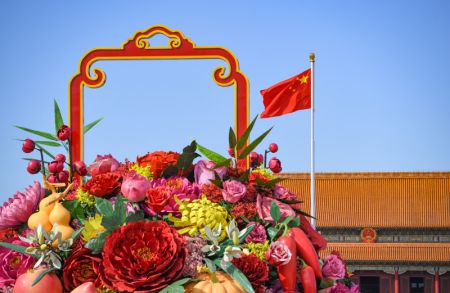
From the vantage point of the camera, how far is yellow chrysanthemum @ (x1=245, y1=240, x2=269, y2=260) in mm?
2623

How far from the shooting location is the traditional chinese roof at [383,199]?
79.2 feet

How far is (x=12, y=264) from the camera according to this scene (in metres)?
2.74

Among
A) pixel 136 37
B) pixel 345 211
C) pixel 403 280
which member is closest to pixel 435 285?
pixel 403 280

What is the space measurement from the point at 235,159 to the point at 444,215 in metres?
22.4

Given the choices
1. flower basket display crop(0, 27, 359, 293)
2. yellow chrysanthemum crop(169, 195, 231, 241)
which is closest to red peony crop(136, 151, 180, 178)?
flower basket display crop(0, 27, 359, 293)

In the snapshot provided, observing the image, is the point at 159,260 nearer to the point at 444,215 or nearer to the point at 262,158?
the point at 262,158

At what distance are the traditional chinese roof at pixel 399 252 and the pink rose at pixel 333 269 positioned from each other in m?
21.6

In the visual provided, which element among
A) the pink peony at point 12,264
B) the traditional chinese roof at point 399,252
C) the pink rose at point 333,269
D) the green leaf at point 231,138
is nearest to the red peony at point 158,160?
the green leaf at point 231,138

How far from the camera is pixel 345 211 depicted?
79.9 ft

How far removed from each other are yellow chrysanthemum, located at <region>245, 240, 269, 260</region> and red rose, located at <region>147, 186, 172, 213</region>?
0.30m

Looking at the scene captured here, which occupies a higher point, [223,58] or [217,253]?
[223,58]

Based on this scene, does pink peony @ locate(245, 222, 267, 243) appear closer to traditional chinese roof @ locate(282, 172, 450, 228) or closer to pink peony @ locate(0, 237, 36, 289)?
pink peony @ locate(0, 237, 36, 289)

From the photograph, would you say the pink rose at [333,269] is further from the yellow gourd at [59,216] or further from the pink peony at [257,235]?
the yellow gourd at [59,216]

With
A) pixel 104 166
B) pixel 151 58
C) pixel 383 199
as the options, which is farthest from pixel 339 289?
pixel 383 199
